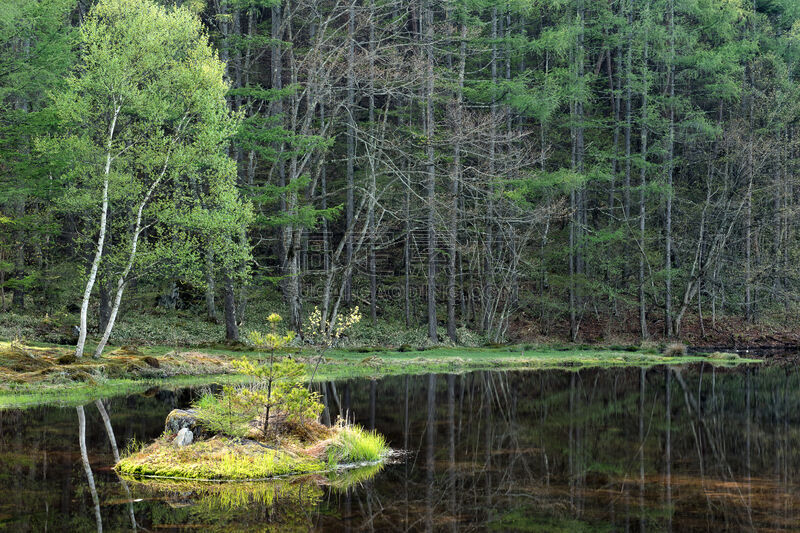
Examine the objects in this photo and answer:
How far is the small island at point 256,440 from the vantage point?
10.9m

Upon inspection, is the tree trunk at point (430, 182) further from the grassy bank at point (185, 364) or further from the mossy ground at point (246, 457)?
the mossy ground at point (246, 457)

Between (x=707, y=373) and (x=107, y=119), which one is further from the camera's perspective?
(x=707, y=373)

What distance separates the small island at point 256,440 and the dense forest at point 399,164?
12.3 m

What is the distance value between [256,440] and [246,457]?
0.86 metres

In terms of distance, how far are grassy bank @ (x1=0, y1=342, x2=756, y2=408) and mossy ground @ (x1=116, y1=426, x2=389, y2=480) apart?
7.46 m

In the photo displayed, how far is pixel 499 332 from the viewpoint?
3666cm

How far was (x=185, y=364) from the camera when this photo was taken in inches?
887

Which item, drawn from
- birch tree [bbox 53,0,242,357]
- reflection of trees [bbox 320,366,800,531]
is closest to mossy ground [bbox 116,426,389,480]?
reflection of trees [bbox 320,366,800,531]

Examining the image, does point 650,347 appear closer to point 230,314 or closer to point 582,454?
point 230,314

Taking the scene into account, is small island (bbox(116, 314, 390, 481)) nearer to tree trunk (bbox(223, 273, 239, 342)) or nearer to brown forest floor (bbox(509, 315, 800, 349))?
tree trunk (bbox(223, 273, 239, 342))

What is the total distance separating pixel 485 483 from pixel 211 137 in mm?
18055

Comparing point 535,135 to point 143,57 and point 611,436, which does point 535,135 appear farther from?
point 611,436

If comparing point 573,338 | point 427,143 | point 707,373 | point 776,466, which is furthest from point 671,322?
point 776,466

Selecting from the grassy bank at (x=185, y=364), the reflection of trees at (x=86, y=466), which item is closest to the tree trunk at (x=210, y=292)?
the grassy bank at (x=185, y=364)
